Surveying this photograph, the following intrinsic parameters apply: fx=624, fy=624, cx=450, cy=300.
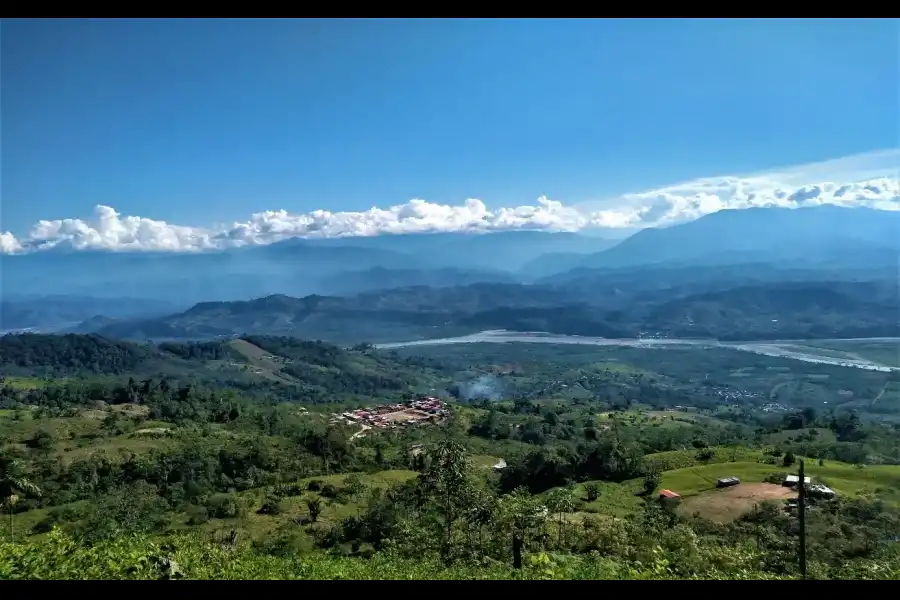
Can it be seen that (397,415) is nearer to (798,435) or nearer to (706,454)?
(706,454)

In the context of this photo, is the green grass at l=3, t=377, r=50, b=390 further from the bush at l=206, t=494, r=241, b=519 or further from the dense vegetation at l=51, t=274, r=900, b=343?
the dense vegetation at l=51, t=274, r=900, b=343

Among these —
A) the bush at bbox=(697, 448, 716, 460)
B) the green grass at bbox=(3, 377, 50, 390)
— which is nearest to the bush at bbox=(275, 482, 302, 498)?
the bush at bbox=(697, 448, 716, 460)

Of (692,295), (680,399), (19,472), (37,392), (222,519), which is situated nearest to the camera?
(222,519)

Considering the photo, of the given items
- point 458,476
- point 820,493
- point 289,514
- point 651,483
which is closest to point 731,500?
point 820,493

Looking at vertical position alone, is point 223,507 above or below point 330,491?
above
